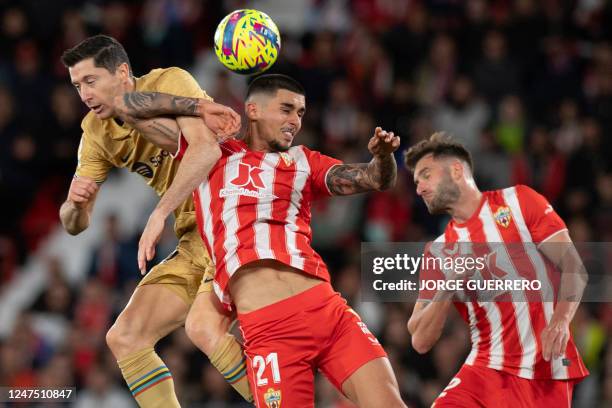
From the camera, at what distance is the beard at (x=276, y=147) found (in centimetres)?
538

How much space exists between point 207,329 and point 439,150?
1.60 metres

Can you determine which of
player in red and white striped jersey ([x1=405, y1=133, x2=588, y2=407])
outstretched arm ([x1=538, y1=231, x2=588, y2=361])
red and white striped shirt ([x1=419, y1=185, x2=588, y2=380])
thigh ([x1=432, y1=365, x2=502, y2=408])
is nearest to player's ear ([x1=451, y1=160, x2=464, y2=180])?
player in red and white striped jersey ([x1=405, y1=133, x2=588, y2=407])

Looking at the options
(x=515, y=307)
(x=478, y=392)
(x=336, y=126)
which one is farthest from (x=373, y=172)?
(x=336, y=126)

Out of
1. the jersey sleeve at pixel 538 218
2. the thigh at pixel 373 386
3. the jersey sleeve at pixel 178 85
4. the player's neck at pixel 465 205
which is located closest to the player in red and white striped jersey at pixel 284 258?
the thigh at pixel 373 386

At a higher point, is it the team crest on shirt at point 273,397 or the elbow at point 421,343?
the elbow at point 421,343

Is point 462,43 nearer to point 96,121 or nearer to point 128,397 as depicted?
point 128,397

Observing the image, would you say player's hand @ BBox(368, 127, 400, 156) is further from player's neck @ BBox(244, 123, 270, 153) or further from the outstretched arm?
the outstretched arm

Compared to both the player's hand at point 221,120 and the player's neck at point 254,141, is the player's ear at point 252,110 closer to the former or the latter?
the player's neck at point 254,141

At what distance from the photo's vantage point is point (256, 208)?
5250 mm

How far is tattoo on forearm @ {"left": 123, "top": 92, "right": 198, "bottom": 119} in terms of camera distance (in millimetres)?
5219

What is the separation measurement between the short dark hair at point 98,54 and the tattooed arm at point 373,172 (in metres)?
1.30

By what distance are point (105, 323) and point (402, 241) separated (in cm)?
279

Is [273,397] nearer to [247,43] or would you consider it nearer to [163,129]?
[163,129]

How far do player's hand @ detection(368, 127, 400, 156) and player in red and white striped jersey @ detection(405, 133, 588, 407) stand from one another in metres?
0.69
